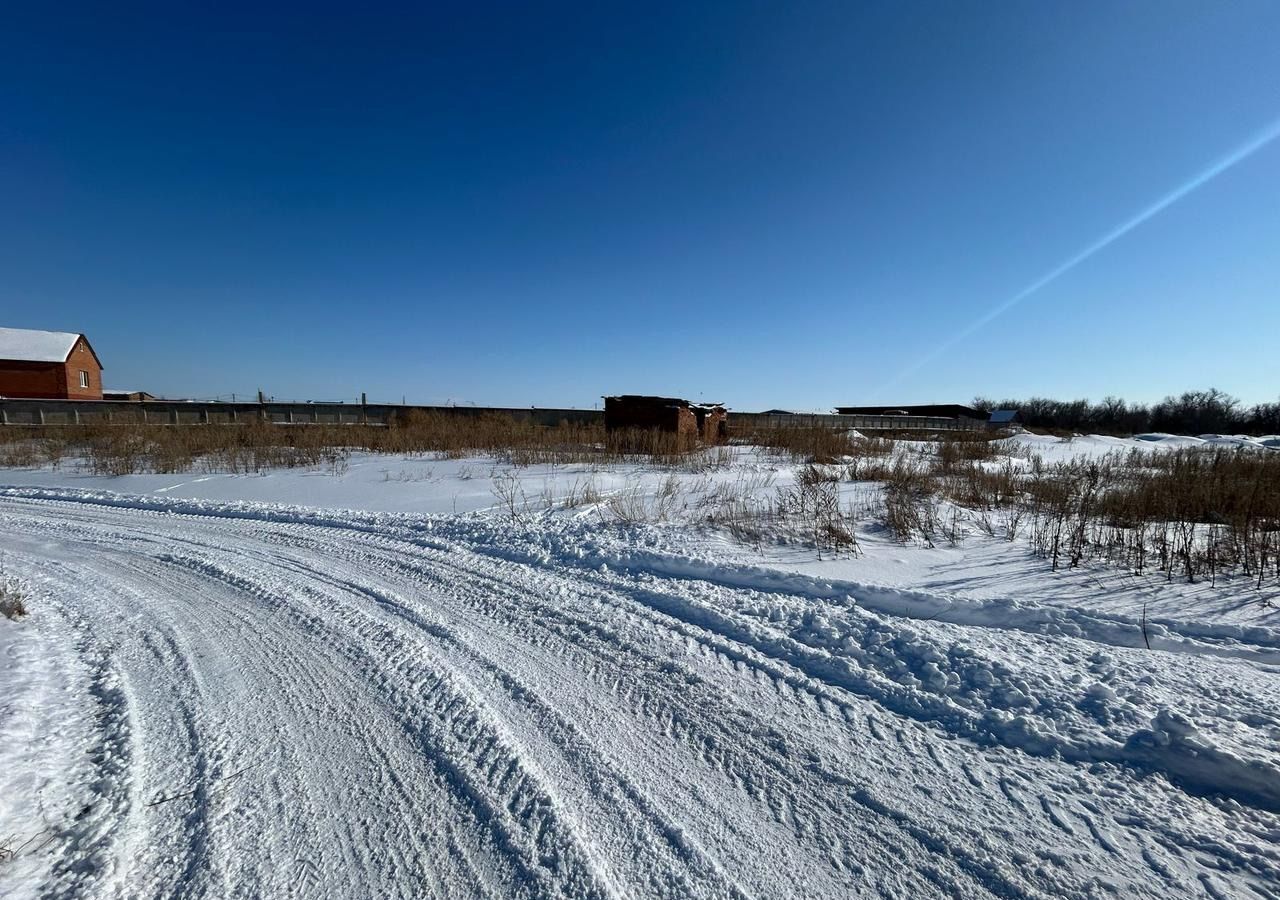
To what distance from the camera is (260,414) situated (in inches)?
864

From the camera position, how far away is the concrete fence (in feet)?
65.3

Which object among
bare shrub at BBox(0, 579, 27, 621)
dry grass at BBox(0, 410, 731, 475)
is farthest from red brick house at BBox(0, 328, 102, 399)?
bare shrub at BBox(0, 579, 27, 621)

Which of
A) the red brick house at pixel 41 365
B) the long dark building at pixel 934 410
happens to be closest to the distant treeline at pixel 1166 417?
the long dark building at pixel 934 410

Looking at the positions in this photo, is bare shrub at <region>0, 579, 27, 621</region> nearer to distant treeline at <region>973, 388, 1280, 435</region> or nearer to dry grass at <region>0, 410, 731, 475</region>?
dry grass at <region>0, 410, 731, 475</region>

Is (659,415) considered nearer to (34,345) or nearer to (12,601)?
(12,601)

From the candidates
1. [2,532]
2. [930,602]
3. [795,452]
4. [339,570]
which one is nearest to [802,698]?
[930,602]

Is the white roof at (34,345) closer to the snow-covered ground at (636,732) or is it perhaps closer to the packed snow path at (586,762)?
the snow-covered ground at (636,732)

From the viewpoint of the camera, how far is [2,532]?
5883 millimetres

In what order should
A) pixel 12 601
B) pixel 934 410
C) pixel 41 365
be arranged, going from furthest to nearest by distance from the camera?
pixel 934 410 → pixel 41 365 → pixel 12 601

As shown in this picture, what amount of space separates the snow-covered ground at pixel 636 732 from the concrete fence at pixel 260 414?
16609 mm

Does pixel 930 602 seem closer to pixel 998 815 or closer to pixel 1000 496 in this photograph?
pixel 998 815

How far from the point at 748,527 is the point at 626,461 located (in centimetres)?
684

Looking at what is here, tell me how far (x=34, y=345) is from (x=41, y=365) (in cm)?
267

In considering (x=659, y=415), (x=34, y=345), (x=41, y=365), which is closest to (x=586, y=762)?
(x=659, y=415)
